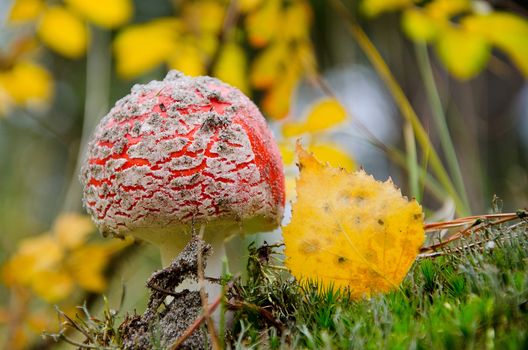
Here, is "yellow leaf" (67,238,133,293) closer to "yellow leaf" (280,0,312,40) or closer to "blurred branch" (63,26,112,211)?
"blurred branch" (63,26,112,211)

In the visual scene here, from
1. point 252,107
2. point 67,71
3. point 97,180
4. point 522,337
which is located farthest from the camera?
point 67,71

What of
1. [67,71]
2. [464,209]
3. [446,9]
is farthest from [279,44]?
[67,71]

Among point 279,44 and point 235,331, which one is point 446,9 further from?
point 235,331

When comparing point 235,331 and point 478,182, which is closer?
point 235,331

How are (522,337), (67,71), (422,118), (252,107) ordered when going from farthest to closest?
(67,71) → (422,118) → (252,107) → (522,337)

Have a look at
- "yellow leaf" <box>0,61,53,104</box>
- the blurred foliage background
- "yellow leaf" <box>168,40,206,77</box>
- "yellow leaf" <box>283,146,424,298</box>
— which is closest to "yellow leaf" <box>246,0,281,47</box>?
the blurred foliage background

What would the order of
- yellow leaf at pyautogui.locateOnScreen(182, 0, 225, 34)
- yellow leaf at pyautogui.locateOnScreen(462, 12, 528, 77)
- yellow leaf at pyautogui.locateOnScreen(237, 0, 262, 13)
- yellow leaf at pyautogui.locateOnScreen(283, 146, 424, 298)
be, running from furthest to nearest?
1. yellow leaf at pyautogui.locateOnScreen(182, 0, 225, 34)
2. yellow leaf at pyautogui.locateOnScreen(237, 0, 262, 13)
3. yellow leaf at pyautogui.locateOnScreen(462, 12, 528, 77)
4. yellow leaf at pyautogui.locateOnScreen(283, 146, 424, 298)
